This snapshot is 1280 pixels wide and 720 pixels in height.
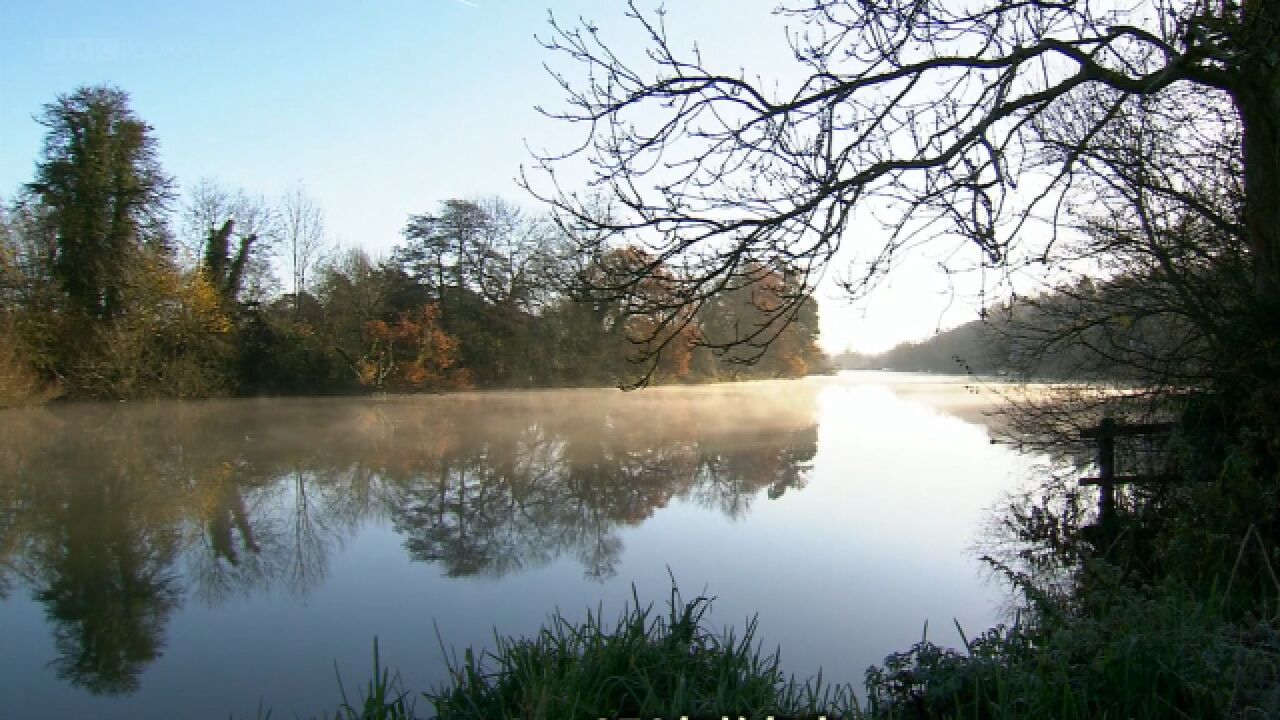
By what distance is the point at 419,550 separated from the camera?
661 cm

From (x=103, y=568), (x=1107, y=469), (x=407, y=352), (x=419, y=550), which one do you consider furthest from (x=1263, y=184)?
(x=407, y=352)

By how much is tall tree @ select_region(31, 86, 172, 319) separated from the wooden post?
77.0ft

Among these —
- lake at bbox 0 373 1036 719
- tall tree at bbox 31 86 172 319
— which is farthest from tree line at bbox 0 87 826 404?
lake at bbox 0 373 1036 719

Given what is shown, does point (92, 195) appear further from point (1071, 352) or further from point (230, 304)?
point (1071, 352)

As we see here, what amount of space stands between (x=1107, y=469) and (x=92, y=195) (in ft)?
81.1

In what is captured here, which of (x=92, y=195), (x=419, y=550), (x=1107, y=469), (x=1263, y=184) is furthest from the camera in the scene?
(x=92, y=195)

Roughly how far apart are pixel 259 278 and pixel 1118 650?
2809 cm

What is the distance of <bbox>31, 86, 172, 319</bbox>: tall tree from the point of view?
2041cm

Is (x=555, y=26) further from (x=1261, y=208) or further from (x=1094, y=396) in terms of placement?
(x=1094, y=396)

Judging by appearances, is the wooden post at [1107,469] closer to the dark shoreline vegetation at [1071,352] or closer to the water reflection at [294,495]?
the dark shoreline vegetation at [1071,352]

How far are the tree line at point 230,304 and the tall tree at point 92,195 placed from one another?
42 mm

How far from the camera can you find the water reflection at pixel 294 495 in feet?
17.9

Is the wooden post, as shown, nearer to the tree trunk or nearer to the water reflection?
the tree trunk

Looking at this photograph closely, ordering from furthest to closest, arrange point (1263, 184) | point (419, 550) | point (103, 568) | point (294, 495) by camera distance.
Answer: point (294, 495), point (419, 550), point (103, 568), point (1263, 184)
